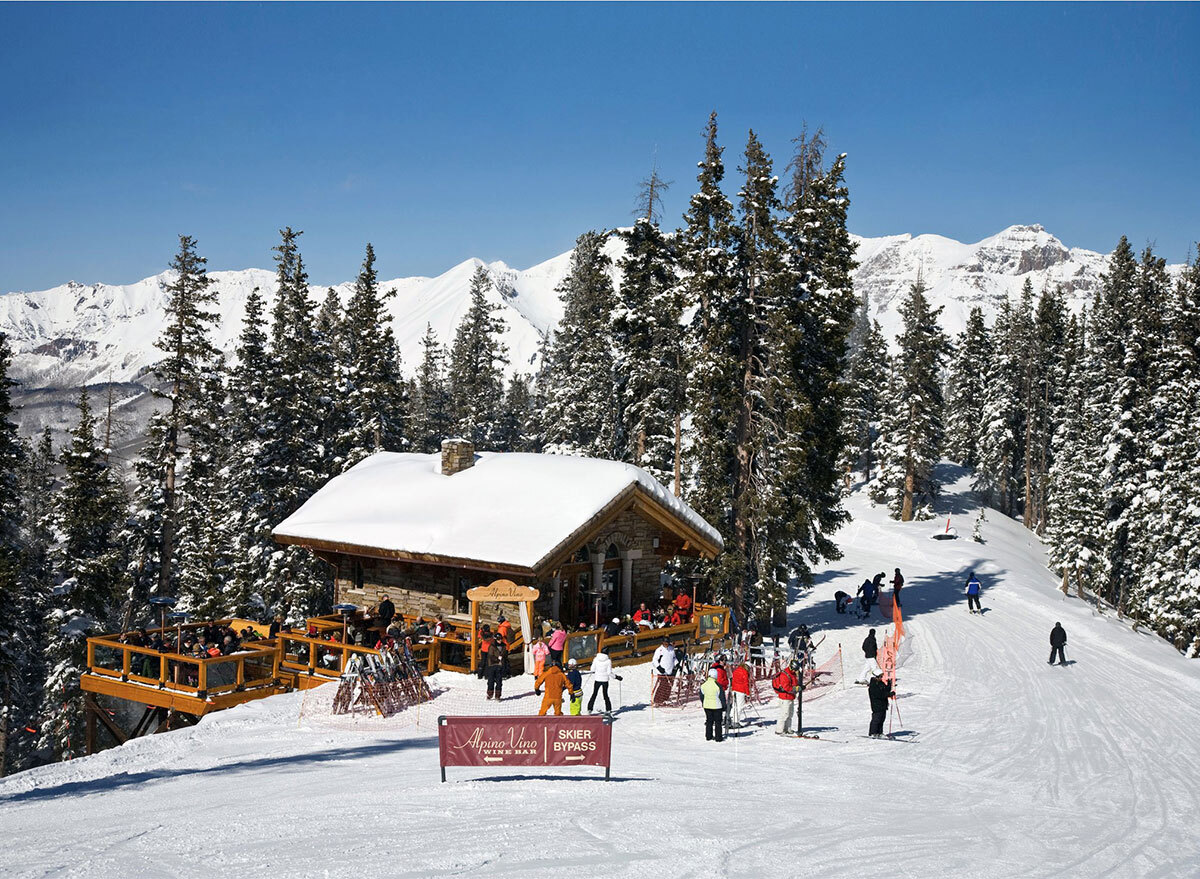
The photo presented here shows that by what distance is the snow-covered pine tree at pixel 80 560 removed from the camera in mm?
35562

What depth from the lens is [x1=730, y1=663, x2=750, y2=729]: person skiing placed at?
58.9 feet

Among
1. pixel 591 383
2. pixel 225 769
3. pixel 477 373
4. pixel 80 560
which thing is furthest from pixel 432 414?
pixel 225 769

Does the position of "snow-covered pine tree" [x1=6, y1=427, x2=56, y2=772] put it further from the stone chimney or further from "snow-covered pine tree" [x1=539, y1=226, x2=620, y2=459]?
"snow-covered pine tree" [x1=539, y1=226, x2=620, y2=459]

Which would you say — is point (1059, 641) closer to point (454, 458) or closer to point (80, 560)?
point (454, 458)

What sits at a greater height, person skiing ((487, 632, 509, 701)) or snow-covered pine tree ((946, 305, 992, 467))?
snow-covered pine tree ((946, 305, 992, 467))

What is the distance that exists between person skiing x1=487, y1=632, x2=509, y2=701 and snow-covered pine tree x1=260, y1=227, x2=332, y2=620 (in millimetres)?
16509

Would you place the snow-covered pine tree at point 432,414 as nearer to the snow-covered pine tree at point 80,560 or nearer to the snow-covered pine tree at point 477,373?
the snow-covered pine tree at point 477,373

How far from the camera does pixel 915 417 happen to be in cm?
5956

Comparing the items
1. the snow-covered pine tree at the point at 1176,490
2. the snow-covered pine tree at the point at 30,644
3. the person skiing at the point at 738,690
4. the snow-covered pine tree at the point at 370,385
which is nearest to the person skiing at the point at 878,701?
the person skiing at the point at 738,690

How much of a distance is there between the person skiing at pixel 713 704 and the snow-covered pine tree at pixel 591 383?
2431 cm

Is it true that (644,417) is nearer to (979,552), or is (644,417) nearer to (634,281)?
(634,281)

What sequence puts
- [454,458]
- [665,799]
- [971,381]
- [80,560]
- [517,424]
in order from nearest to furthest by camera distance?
[665,799] → [454,458] → [80,560] → [971,381] → [517,424]

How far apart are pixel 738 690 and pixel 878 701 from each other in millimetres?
2669

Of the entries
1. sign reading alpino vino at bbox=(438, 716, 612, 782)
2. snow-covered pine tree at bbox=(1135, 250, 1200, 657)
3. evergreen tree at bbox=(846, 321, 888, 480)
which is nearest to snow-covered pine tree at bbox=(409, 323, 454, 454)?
evergreen tree at bbox=(846, 321, 888, 480)
